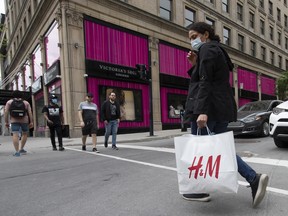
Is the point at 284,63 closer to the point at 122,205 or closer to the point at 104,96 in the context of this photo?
the point at 104,96

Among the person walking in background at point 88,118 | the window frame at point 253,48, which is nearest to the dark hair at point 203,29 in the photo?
the person walking in background at point 88,118

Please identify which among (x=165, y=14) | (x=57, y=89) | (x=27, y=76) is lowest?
(x=57, y=89)

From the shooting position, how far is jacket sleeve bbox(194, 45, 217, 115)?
122 inches

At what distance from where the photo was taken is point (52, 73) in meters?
17.2

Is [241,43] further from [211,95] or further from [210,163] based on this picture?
[210,163]

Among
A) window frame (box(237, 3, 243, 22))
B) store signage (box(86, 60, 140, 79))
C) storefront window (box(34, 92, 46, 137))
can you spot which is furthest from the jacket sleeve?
window frame (box(237, 3, 243, 22))

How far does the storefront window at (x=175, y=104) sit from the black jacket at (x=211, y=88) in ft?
57.4

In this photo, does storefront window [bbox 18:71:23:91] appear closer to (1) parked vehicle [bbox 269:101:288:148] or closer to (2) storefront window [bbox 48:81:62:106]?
(2) storefront window [bbox 48:81:62:106]

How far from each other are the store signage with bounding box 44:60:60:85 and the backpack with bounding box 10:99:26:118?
7.61m

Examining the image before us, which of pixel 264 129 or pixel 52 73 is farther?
pixel 52 73

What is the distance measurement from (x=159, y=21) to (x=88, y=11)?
5.79 metres

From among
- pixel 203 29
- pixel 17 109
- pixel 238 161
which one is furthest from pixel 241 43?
pixel 238 161

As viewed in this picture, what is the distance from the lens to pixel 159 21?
66.5 feet

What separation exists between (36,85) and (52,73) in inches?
191
